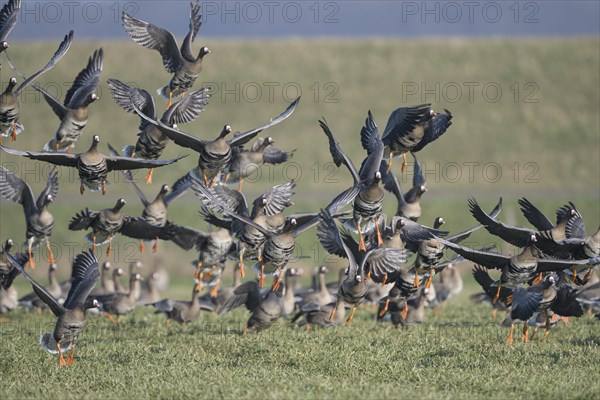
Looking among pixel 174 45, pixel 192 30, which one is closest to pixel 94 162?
pixel 174 45

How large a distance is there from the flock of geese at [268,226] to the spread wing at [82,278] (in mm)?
23

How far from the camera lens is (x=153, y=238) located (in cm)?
1553

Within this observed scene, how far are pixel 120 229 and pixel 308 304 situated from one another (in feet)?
11.1

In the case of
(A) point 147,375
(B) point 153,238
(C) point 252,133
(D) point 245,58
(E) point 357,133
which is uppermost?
(D) point 245,58

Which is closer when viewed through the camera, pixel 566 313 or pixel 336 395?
pixel 336 395

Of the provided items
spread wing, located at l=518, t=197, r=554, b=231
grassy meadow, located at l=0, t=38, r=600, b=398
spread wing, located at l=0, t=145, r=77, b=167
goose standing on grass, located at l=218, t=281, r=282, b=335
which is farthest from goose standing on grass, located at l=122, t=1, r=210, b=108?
spread wing, located at l=518, t=197, r=554, b=231

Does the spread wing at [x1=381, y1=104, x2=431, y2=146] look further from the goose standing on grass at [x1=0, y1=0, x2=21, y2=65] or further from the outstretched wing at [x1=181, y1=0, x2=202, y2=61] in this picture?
the goose standing on grass at [x1=0, y1=0, x2=21, y2=65]

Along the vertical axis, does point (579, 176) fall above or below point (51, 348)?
above

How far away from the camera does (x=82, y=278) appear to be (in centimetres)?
1307

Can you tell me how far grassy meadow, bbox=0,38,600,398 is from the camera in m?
10.8

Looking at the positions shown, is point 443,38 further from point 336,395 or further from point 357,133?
point 336,395

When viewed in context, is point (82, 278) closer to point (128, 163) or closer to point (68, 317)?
point (68, 317)

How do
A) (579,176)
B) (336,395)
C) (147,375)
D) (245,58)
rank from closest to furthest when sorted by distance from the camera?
1. (336,395)
2. (147,375)
3. (579,176)
4. (245,58)

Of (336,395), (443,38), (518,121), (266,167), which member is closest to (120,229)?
(336,395)
